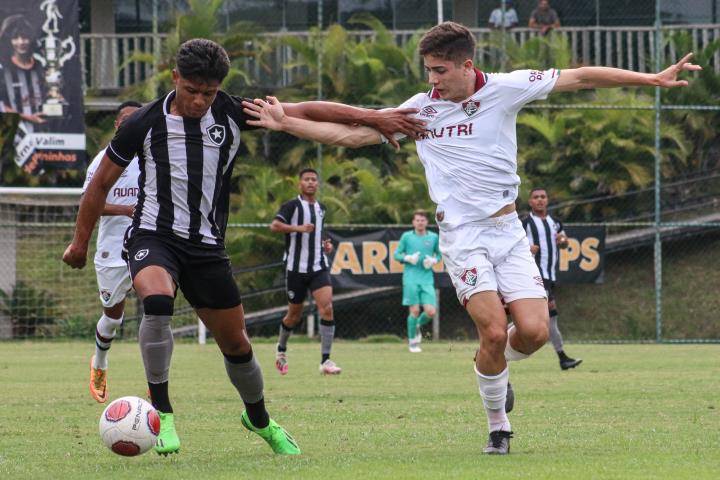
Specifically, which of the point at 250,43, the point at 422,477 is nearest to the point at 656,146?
the point at 250,43

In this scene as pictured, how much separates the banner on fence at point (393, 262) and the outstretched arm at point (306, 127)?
14.6m

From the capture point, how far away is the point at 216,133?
23.3 feet

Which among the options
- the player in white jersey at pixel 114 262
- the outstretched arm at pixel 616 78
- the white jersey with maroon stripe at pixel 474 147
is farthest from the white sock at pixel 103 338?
the outstretched arm at pixel 616 78

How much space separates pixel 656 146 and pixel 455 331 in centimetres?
501

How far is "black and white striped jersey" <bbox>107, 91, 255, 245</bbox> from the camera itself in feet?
23.1

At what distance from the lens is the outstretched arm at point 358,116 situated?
7.37m

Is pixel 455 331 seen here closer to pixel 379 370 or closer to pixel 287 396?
pixel 379 370

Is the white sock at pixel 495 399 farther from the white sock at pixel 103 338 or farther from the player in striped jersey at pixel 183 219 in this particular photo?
the white sock at pixel 103 338

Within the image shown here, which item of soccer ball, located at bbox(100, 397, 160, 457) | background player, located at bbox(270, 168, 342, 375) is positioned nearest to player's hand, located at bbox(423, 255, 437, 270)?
background player, located at bbox(270, 168, 342, 375)

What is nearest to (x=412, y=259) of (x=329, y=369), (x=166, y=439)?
(x=329, y=369)

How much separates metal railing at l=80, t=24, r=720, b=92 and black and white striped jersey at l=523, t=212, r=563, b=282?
925 centimetres

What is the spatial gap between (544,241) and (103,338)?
6632 millimetres

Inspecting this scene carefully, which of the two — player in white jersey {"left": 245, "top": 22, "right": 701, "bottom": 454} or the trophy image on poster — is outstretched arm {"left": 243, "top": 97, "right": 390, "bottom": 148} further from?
the trophy image on poster

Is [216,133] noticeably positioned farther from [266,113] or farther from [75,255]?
[75,255]
